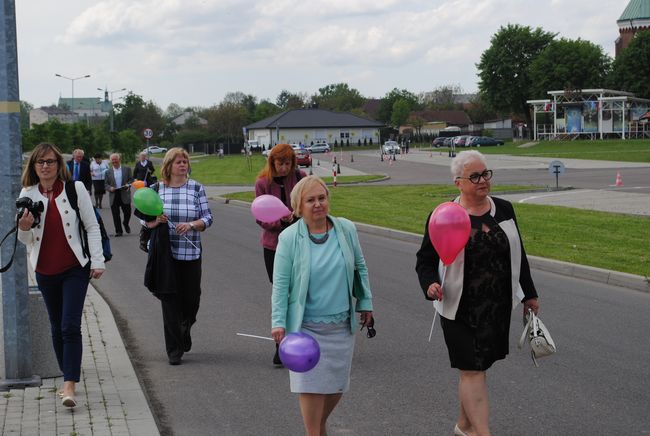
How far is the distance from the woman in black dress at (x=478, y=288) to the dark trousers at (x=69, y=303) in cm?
257

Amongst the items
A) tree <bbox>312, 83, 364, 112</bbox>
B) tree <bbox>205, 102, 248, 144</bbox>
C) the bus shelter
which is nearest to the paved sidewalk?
the bus shelter

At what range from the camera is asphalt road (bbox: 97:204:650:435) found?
624 centimetres

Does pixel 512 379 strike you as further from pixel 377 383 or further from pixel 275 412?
pixel 275 412

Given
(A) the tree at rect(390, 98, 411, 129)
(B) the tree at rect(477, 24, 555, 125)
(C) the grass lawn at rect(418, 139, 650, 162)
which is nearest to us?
(C) the grass lawn at rect(418, 139, 650, 162)

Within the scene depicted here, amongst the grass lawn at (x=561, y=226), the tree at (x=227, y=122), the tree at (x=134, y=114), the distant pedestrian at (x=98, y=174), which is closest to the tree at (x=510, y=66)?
the tree at (x=227, y=122)

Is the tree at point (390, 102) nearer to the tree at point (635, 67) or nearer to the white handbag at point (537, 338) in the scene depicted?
the tree at point (635, 67)

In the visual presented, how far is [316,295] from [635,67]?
10766cm

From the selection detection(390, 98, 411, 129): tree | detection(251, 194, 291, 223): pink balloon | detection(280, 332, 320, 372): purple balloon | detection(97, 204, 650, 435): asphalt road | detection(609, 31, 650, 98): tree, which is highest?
detection(609, 31, 650, 98): tree

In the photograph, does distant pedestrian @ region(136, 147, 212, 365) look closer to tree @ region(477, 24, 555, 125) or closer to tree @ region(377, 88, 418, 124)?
tree @ region(477, 24, 555, 125)

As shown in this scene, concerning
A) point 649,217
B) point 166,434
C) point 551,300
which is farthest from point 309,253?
point 649,217

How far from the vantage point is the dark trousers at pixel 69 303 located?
6.51 meters

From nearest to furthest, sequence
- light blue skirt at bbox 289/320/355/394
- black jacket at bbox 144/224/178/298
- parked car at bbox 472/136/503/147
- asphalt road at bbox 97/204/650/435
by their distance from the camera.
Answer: light blue skirt at bbox 289/320/355/394 < asphalt road at bbox 97/204/650/435 < black jacket at bbox 144/224/178/298 < parked car at bbox 472/136/503/147

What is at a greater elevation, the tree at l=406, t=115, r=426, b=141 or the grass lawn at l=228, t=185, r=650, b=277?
the tree at l=406, t=115, r=426, b=141

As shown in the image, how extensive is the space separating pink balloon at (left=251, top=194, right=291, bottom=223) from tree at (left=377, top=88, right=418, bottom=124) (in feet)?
513
